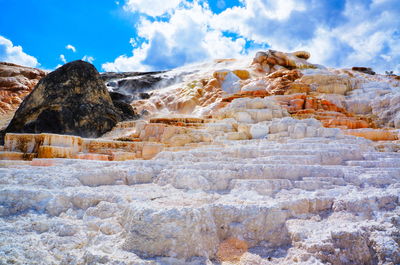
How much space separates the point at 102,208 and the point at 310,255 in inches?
78.1

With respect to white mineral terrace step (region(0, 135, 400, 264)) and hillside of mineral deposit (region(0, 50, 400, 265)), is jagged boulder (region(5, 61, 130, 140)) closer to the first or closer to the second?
hillside of mineral deposit (region(0, 50, 400, 265))

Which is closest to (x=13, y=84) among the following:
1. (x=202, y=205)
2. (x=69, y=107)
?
(x=69, y=107)

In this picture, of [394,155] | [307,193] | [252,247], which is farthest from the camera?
[394,155]

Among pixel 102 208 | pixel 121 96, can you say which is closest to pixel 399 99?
pixel 102 208

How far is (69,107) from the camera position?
35.4 ft

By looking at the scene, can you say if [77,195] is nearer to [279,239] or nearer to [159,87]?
[279,239]

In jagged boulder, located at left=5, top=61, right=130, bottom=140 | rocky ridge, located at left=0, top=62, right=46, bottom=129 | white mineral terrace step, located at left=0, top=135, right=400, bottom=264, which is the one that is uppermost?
rocky ridge, located at left=0, top=62, right=46, bottom=129

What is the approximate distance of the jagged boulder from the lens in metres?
10.4

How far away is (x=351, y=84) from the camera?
16.5 metres

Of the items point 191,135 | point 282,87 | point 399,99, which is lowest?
point 191,135

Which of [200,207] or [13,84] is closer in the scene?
[200,207]

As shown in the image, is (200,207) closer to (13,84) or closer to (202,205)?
(202,205)

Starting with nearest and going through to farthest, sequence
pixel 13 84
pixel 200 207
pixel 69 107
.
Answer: pixel 200 207 → pixel 69 107 → pixel 13 84

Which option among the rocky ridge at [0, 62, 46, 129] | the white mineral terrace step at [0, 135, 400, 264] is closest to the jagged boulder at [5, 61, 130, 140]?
the white mineral terrace step at [0, 135, 400, 264]
